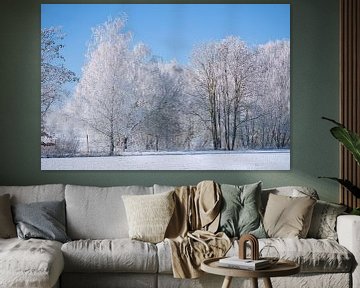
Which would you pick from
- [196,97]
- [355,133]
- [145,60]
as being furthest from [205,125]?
[355,133]

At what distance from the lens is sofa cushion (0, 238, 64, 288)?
5406 mm

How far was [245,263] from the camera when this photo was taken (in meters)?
5.02

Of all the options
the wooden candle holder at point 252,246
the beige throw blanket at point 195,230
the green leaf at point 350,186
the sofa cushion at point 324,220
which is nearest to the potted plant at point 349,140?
the green leaf at point 350,186

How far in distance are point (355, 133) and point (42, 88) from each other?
9.22ft

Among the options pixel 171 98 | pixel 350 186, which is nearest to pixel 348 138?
pixel 350 186

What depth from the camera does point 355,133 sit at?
270 inches

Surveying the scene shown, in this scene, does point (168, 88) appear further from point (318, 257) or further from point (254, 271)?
point (254, 271)

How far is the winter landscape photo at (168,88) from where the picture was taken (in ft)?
23.8

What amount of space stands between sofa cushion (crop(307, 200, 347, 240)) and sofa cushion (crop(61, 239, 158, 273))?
1424 mm

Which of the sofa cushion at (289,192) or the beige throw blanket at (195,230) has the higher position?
the sofa cushion at (289,192)

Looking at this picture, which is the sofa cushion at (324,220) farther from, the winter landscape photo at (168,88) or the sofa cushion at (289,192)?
the winter landscape photo at (168,88)

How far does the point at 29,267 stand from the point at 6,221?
3.83 ft

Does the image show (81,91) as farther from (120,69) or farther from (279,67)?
(279,67)

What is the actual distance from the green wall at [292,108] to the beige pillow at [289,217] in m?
0.65
